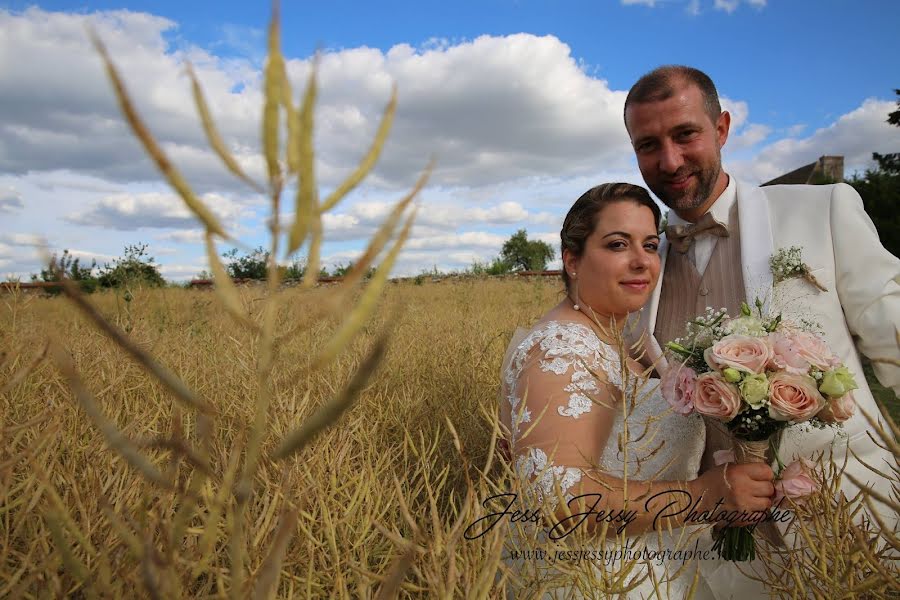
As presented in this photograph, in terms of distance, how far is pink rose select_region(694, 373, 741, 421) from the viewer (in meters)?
2.08

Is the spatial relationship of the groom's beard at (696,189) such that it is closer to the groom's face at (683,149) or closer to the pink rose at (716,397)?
the groom's face at (683,149)

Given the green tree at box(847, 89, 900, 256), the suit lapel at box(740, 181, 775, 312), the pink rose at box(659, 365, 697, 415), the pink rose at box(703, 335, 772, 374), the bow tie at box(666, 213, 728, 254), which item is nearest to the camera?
the pink rose at box(703, 335, 772, 374)

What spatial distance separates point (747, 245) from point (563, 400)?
1.61 m

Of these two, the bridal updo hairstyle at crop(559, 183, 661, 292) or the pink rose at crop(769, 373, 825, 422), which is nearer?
the pink rose at crop(769, 373, 825, 422)

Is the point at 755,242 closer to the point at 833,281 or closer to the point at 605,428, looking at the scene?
the point at 833,281

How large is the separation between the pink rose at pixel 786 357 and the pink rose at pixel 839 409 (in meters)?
0.17

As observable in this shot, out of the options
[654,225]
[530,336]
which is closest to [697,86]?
[654,225]

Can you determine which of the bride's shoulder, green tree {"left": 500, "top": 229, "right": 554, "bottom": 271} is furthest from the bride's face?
green tree {"left": 500, "top": 229, "right": 554, "bottom": 271}

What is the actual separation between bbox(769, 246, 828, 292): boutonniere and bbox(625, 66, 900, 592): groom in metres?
0.05

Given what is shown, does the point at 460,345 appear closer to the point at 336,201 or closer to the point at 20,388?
the point at 20,388

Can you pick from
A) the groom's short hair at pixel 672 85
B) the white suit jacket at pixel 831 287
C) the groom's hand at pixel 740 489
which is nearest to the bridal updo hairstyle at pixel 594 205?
the white suit jacket at pixel 831 287

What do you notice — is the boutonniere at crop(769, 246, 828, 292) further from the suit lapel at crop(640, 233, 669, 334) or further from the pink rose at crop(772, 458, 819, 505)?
the pink rose at crop(772, 458, 819, 505)

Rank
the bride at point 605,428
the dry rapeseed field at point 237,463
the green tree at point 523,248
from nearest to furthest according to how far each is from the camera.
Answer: the dry rapeseed field at point 237,463, the bride at point 605,428, the green tree at point 523,248

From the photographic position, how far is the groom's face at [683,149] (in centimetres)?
336
